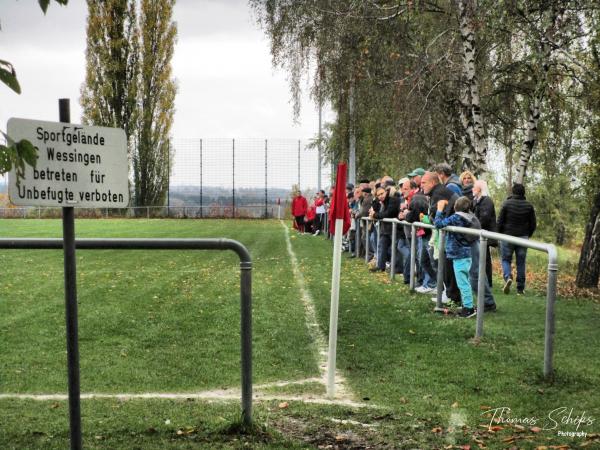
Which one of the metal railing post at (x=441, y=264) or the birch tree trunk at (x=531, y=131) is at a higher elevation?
the birch tree trunk at (x=531, y=131)

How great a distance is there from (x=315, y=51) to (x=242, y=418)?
2032 centimetres

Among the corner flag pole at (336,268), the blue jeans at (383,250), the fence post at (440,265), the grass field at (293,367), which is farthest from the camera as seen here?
the blue jeans at (383,250)

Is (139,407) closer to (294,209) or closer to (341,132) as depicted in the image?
(341,132)

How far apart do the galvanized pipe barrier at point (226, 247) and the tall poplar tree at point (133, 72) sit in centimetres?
4864

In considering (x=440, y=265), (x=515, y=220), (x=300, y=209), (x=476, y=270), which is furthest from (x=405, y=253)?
(x=300, y=209)

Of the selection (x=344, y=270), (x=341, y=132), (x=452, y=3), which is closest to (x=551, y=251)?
(x=344, y=270)

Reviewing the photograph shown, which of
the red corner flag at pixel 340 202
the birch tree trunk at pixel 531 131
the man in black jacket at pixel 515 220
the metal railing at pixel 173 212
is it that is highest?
the birch tree trunk at pixel 531 131

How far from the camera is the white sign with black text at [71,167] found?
3924 mm

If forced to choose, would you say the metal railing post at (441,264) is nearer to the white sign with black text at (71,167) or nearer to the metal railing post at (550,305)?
the metal railing post at (550,305)

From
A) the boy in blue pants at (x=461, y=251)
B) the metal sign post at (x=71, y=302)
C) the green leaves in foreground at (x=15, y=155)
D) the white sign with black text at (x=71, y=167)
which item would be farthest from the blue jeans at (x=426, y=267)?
the green leaves in foreground at (x=15, y=155)

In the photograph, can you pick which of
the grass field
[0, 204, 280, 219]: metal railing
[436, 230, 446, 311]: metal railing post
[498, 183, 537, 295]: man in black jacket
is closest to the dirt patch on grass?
the grass field

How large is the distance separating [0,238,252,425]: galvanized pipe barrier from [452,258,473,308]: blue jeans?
5.24 metres

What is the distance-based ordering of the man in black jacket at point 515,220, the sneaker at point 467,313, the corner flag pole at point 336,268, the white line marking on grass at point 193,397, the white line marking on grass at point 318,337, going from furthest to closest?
the man in black jacket at point 515,220
the sneaker at point 467,313
the white line marking on grass at point 318,337
the corner flag pole at point 336,268
the white line marking on grass at point 193,397

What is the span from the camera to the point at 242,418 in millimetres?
5219
